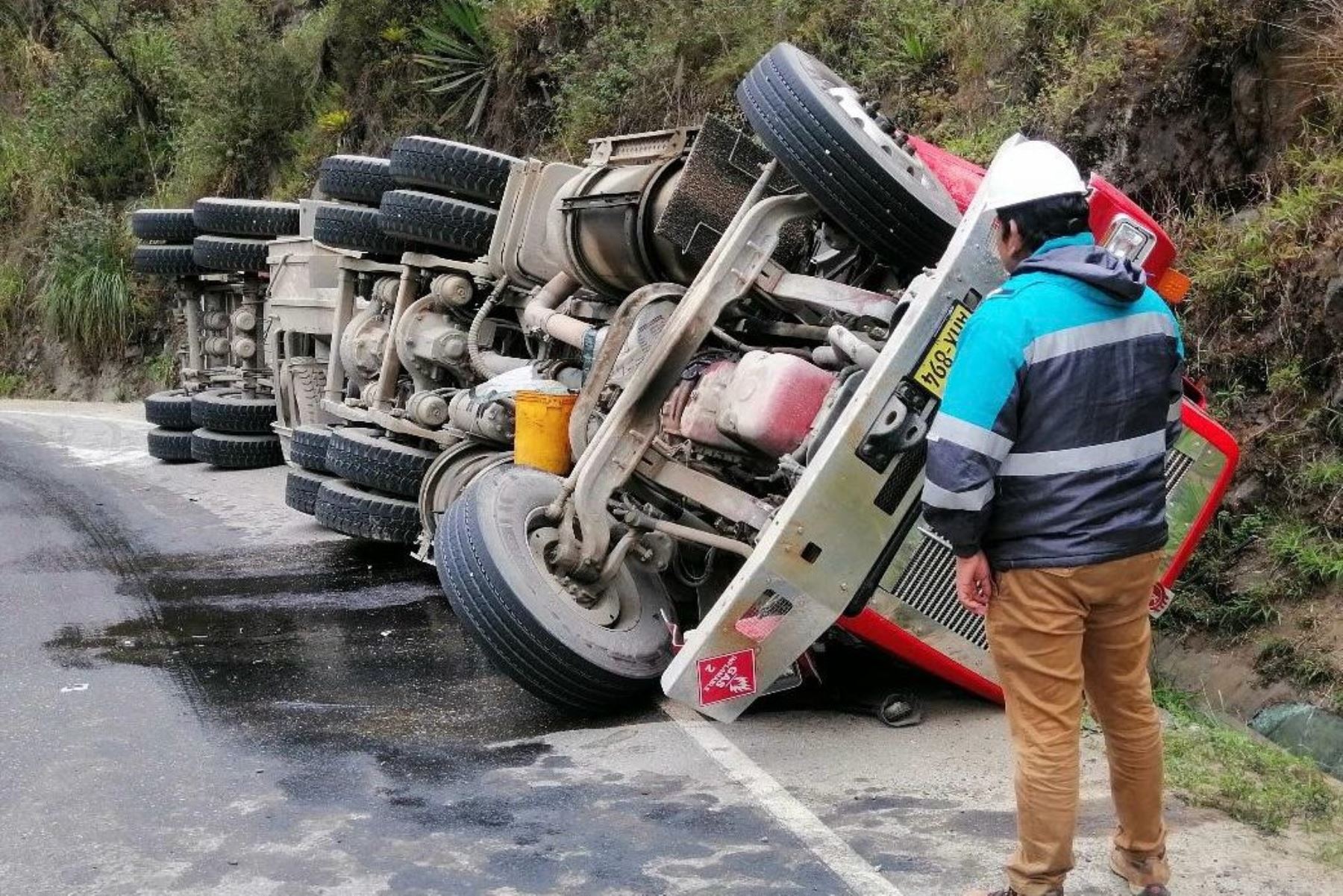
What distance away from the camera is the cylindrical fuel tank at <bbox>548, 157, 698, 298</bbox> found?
6547 millimetres

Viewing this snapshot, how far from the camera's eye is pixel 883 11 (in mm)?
10375

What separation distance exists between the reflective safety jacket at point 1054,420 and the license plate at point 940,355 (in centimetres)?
102

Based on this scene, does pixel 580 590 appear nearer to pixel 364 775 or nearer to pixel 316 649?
pixel 364 775

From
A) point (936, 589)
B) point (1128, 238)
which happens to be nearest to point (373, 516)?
point (936, 589)

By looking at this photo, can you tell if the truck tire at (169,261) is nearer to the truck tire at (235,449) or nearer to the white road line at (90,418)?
the truck tire at (235,449)

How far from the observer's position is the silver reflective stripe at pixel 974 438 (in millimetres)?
3344

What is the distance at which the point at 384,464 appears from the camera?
26.5 ft

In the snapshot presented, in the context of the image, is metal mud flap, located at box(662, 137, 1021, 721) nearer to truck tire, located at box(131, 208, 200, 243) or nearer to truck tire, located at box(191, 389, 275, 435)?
truck tire, located at box(191, 389, 275, 435)

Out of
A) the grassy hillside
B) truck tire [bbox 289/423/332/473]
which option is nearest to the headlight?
the grassy hillside

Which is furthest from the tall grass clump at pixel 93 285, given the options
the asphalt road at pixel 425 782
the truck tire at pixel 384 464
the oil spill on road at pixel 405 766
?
the asphalt road at pixel 425 782

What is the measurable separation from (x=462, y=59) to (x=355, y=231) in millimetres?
7954

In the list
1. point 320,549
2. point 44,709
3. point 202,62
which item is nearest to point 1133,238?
point 44,709

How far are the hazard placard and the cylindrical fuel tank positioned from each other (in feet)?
7.23

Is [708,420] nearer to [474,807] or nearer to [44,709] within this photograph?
[474,807]
